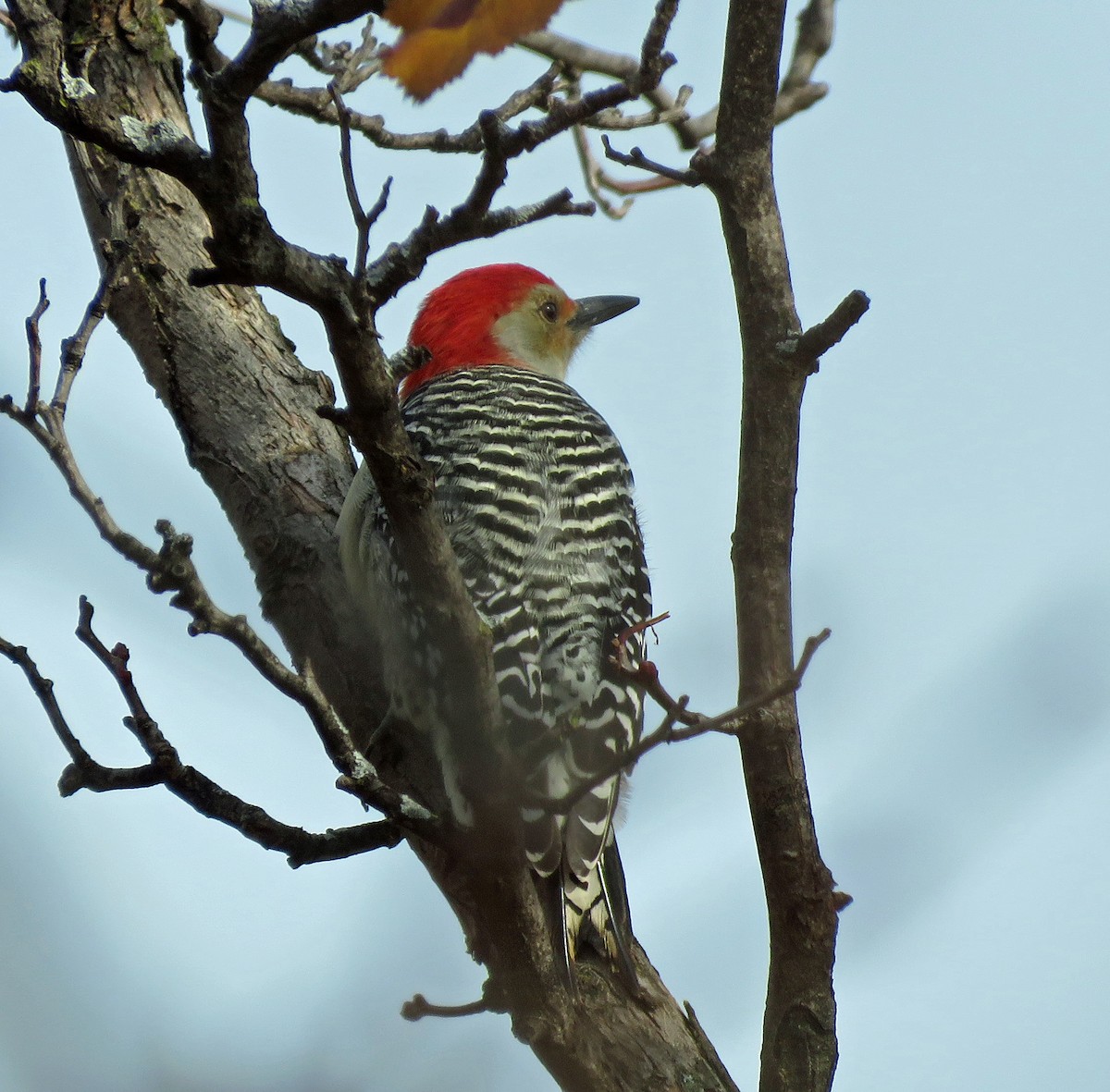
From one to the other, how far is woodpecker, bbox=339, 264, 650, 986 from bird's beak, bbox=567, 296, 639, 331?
1603mm

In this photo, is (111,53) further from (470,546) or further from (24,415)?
(24,415)

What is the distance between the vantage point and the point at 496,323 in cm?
715

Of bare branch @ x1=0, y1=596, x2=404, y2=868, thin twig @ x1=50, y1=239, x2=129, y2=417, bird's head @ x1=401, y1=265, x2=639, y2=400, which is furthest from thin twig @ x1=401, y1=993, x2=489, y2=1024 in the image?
bird's head @ x1=401, y1=265, x2=639, y2=400

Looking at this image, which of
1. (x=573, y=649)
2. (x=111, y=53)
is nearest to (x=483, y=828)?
(x=573, y=649)

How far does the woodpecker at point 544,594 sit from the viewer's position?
4.47 metres

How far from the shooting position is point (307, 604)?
5004mm

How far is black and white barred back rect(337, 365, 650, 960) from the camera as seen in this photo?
4.55 metres

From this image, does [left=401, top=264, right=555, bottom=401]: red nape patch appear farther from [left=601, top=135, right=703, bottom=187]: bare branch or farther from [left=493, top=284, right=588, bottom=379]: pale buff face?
[left=601, top=135, right=703, bottom=187]: bare branch

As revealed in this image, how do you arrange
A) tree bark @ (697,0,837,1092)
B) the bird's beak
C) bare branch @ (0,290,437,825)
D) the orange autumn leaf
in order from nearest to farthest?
the orange autumn leaf < bare branch @ (0,290,437,825) < tree bark @ (697,0,837,1092) < the bird's beak

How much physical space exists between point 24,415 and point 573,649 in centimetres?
229

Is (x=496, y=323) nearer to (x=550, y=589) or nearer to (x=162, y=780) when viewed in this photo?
(x=550, y=589)

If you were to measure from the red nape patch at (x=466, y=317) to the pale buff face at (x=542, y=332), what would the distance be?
56mm

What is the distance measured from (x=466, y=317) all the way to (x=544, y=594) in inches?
101

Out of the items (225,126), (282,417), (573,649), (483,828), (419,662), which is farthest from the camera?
(282,417)
